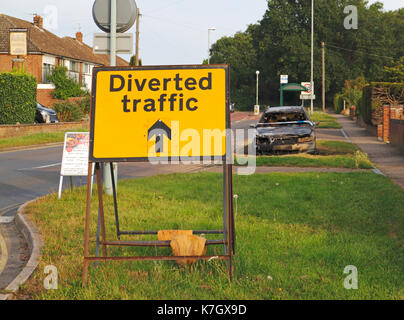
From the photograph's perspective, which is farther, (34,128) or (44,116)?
(44,116)

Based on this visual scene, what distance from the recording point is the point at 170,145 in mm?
4859

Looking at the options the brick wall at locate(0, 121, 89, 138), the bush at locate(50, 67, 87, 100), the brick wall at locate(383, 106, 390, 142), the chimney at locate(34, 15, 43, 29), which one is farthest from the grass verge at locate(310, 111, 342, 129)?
the chimney at locate(34, 15, 43, 29)

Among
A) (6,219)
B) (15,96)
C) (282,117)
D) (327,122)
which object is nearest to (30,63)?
(15,96)

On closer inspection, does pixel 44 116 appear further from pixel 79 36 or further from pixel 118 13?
pixel 79 36

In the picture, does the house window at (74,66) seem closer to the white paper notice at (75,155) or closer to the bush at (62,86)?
the bush at (62,86)

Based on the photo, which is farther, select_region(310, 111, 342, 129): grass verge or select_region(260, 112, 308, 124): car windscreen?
select_region(310, 111, 342, 129): grass verge

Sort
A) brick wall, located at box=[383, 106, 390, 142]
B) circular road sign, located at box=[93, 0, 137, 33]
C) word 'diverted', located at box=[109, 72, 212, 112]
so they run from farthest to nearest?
brick wall, located at box=[383, 106, 390, 142] < circular road sign, located at box=[93, 0, 137, 33] < word 'diverted', located at box=[109, 72, 212, 112]

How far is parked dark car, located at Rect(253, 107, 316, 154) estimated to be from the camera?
51.8 feet

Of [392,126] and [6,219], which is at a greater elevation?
[392,126]

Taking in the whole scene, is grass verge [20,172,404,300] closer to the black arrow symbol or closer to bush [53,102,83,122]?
the black arrow symbol

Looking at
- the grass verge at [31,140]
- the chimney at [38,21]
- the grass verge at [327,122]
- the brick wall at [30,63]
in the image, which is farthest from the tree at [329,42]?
the grass verge at [31,140]

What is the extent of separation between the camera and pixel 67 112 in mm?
32375

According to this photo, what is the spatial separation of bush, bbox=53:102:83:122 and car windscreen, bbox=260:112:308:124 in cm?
1830

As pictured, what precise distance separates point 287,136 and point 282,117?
1392 mm
